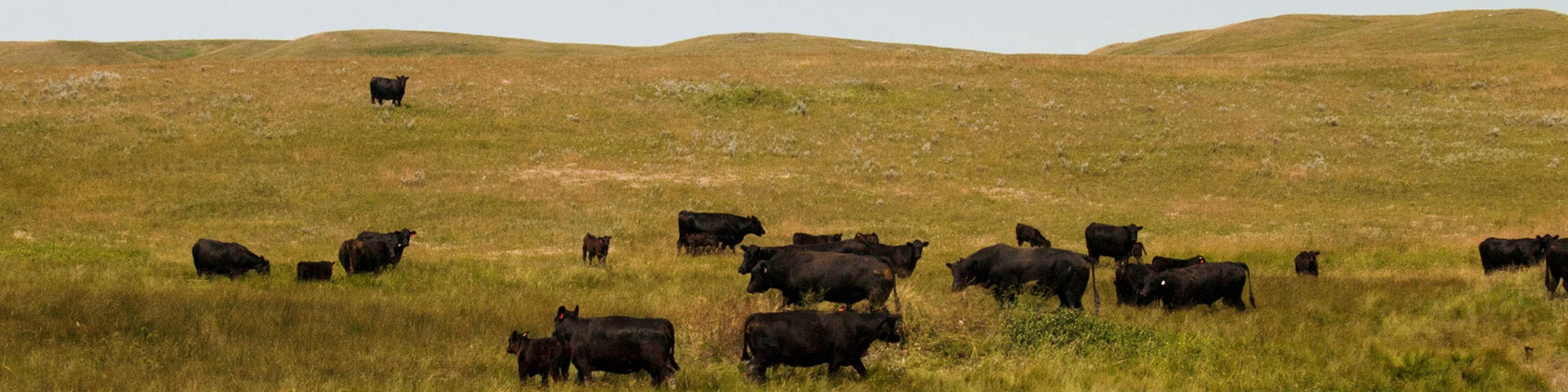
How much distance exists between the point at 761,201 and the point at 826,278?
18719 mm

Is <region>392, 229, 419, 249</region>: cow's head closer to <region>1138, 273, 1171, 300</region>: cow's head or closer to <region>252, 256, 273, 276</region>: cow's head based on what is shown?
<region>252, 256, 273, 276</region>: cow's head

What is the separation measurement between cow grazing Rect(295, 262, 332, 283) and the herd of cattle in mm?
17

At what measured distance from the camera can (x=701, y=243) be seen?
77.1 ft

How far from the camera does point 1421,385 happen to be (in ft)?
39.4

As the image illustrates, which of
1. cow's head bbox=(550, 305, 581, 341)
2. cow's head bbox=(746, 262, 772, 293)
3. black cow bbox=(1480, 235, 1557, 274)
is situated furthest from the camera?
black cow bbox=(1480, 235, 1557, 274)

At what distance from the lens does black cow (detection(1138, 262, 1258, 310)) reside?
15.7 metres

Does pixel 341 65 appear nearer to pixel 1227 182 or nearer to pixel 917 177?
pixel 917 177

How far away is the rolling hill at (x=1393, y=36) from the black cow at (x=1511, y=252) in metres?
53.3

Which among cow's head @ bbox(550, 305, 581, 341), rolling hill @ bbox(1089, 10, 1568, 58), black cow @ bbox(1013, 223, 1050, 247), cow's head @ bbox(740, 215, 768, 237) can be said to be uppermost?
rolling hill @ bbox(1089, 10, 1568, 58)

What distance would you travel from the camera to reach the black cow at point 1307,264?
20.2m

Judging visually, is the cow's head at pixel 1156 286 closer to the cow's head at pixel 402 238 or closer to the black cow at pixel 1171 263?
the black cow at pixel 1171 263

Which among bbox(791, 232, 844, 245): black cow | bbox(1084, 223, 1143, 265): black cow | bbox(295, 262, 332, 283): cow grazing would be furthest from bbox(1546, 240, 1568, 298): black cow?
bbox(295, 262, 332, 283): cow grazing

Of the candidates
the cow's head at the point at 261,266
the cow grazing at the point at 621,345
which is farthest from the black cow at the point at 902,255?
the cow's head at the point at 261,266

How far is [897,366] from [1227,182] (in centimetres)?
2894
